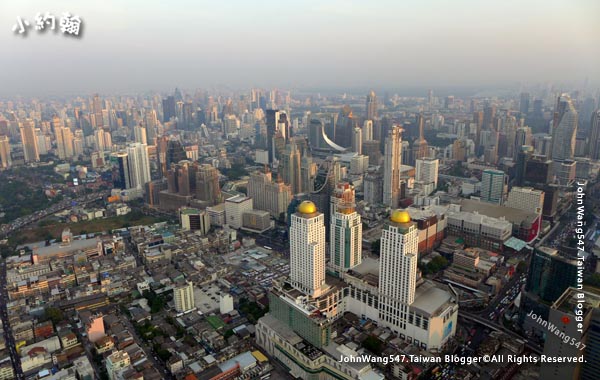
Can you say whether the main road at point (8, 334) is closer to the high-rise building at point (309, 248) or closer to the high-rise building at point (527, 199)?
the high-rise building at point (309, 248)

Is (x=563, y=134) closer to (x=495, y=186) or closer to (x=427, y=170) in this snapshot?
(x=495, y=186)

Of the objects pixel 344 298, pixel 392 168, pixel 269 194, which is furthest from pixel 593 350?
pixel 269 194

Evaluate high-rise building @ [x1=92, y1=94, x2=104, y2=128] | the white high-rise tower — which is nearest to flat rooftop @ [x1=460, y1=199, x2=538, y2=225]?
the white high-rise tower

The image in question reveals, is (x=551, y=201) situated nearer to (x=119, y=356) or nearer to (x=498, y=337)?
(x=498, y=337)

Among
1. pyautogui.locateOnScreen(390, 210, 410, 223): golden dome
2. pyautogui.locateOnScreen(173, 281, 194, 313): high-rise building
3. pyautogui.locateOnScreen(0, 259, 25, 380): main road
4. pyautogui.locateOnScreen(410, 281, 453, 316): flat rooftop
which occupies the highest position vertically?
pyautogui.locateOnScreen(390, 210, 410, 223): golden dome

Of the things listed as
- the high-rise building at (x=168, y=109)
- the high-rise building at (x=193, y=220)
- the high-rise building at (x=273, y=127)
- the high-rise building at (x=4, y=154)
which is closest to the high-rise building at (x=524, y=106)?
the high-rise building at (x=273, y=127)

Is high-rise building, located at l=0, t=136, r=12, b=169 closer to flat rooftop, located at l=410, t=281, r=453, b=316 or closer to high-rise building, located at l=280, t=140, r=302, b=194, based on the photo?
high-rise building, located at l=280, t=140, r=302, b=194

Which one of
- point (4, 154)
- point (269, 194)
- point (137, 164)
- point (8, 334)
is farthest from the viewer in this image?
point (4, 154)
